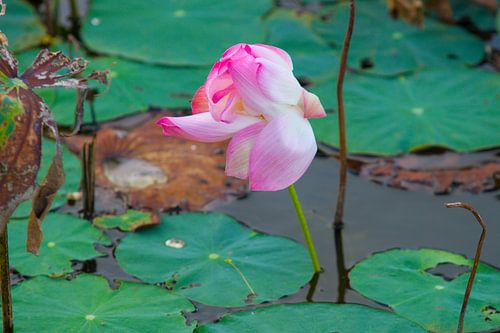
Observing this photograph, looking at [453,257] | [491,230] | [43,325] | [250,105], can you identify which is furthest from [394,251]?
[43,325]

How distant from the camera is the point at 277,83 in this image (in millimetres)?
1605

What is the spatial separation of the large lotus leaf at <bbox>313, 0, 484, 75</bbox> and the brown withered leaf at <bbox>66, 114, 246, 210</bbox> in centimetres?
79

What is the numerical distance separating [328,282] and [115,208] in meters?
0.66

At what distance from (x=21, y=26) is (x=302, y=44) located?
1.13 meters

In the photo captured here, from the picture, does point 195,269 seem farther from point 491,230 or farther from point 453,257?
point 491,230

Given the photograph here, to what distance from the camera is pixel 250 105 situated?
1.61 meters

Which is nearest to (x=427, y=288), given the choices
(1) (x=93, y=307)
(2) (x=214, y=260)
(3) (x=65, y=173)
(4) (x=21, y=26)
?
(2) (x=214, y=260)

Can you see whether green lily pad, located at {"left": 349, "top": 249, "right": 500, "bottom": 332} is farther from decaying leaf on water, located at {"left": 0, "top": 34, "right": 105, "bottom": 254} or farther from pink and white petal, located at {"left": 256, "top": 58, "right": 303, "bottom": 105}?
decaying leaf on water, located at {"left": 0, "top": 34, "right": 105, "bottom": 254}

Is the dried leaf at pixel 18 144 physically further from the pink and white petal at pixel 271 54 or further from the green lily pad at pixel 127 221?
the green lily pad at pixel 127 221

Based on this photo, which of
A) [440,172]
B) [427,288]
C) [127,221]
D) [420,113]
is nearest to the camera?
[427,288]

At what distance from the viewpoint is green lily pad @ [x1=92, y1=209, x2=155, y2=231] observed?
2.16 m

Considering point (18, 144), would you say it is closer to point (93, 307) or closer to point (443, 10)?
point (93, 307)

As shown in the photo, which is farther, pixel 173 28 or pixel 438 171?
pixel 173 28

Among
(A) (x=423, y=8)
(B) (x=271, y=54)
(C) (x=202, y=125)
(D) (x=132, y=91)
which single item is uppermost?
(B) (x=271, y=54)
